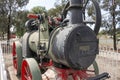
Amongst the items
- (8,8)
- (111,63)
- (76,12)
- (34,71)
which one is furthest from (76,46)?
(8,8)

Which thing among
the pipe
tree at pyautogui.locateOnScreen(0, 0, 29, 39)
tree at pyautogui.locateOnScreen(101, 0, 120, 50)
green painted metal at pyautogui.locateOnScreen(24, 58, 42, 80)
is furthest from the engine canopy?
tree at pyautogui.locateOnScreen(0, 0, 29, 39)

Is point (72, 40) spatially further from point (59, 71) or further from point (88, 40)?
point (59, 71)

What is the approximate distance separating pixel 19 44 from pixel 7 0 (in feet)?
55.0

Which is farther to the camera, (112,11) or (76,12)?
(112,11)

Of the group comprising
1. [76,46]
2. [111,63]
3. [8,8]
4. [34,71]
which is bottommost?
[111,63]

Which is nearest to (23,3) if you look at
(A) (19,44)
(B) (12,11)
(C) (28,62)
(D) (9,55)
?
(B) (12,11)

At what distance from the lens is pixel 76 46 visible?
3.84m

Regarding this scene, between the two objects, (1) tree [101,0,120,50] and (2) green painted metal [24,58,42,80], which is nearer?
(2) green painted metal [24,58,42,80]

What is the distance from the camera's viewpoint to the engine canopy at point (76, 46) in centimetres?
378

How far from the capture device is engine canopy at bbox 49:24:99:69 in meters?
3.78

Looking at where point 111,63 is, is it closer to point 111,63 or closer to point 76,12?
point 111,63

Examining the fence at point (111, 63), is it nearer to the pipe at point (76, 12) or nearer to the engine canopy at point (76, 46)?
the engine canopy at point (76, 46)

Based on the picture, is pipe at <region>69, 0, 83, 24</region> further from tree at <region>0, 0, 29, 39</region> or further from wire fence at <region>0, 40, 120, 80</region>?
tree at <region>0, 0, 29, 39</region>

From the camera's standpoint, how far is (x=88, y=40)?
391cm
